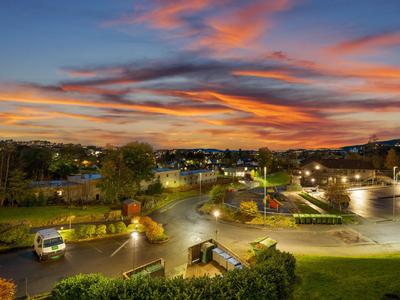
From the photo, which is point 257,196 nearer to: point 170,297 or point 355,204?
point 355,204

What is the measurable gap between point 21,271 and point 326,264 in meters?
19.7

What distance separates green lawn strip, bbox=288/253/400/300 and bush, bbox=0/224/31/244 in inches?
863

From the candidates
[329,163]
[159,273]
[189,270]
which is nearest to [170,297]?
[159,273]

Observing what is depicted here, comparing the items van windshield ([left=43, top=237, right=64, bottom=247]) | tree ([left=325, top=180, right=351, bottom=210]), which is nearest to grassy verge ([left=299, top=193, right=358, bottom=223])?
tree ([left=325, top=180, right=351, bottom=210])

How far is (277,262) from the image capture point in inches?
382

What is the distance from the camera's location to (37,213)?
86.4 feet

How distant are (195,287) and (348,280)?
22.2ft

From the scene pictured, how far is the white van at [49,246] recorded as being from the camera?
1662cm

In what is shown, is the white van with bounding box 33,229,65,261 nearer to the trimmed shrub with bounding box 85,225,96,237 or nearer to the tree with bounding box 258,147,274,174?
the trimmed shrub with bounding box 85,225,96,237

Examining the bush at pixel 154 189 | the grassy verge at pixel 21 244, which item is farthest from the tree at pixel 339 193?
the grassy verge at pixel 21 244

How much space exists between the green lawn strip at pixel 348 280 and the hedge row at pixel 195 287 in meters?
1.00

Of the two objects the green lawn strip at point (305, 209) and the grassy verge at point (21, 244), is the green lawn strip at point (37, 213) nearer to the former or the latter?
the grassy verge at point (21, 244)

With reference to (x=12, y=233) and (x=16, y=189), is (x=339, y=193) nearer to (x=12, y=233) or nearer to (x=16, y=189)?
(x=12, y=233)

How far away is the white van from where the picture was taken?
54.5 feet
